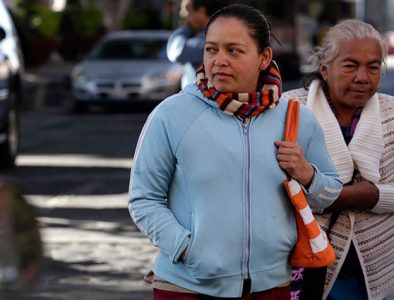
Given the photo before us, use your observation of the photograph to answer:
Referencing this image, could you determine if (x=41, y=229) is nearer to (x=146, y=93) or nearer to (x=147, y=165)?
(x=147, y=165)

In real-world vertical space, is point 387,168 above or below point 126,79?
above

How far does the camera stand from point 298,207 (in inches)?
164

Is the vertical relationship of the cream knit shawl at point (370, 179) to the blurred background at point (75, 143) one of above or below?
above

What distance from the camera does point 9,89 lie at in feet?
48.8

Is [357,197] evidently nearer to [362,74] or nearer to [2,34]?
[362,74]

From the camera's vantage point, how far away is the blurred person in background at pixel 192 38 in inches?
339

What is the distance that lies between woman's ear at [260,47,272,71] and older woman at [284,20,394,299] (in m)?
0.64

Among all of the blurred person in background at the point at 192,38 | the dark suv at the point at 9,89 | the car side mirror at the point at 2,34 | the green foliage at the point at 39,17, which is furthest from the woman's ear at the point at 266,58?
the green foliage at the point at 39,17

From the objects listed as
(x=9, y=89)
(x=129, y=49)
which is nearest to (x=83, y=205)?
(x=9, y=89)

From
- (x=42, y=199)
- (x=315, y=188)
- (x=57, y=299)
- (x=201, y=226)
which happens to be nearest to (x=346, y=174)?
(x=315, y=188)

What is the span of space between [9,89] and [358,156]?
10.4 metres

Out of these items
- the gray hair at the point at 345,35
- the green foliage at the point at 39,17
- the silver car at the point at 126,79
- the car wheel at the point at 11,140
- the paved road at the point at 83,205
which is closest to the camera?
the gray hair at the point at 345,35

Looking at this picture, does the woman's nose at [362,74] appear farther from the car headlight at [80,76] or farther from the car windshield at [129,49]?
the car windshield at [129,49]

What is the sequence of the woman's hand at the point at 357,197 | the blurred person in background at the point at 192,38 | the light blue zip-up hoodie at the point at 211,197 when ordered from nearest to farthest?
the light blue zip-up hoodie at the point at 211,197, the woman's hand at the point at 357,197, the blurred person in background at the point at 192,38
